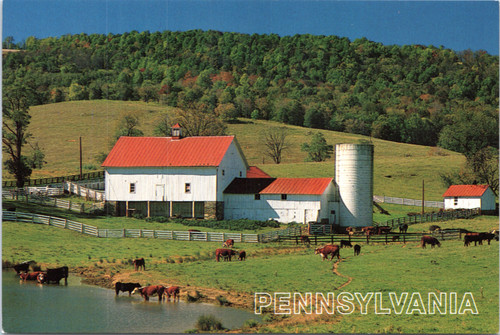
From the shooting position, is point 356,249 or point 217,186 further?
point 217,186

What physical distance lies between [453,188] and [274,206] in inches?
1039

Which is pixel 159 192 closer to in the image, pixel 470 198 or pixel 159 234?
pixel 159 234

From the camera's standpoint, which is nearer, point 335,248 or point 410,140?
point 335,248

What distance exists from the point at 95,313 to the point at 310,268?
10.9 meters

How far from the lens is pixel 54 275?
29.2 meters

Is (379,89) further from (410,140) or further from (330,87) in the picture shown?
(410,140)

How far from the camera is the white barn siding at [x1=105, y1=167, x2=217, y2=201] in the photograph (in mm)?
54062

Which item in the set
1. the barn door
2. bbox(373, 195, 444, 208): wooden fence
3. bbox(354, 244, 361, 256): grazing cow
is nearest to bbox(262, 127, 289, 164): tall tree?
bbox(373, 195, 444, 208): wooden fence

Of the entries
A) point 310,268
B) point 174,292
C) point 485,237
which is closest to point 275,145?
point 485,237

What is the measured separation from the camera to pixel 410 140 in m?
131

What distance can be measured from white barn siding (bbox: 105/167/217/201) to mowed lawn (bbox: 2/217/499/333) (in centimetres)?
1338

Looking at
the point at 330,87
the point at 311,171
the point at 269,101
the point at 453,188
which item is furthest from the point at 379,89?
the point at 453,188

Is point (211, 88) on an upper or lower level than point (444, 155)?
upper

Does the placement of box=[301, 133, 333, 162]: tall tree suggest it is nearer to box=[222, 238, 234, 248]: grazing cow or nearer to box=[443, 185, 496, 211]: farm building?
box=[443, 185, 496, 211]: farm building
